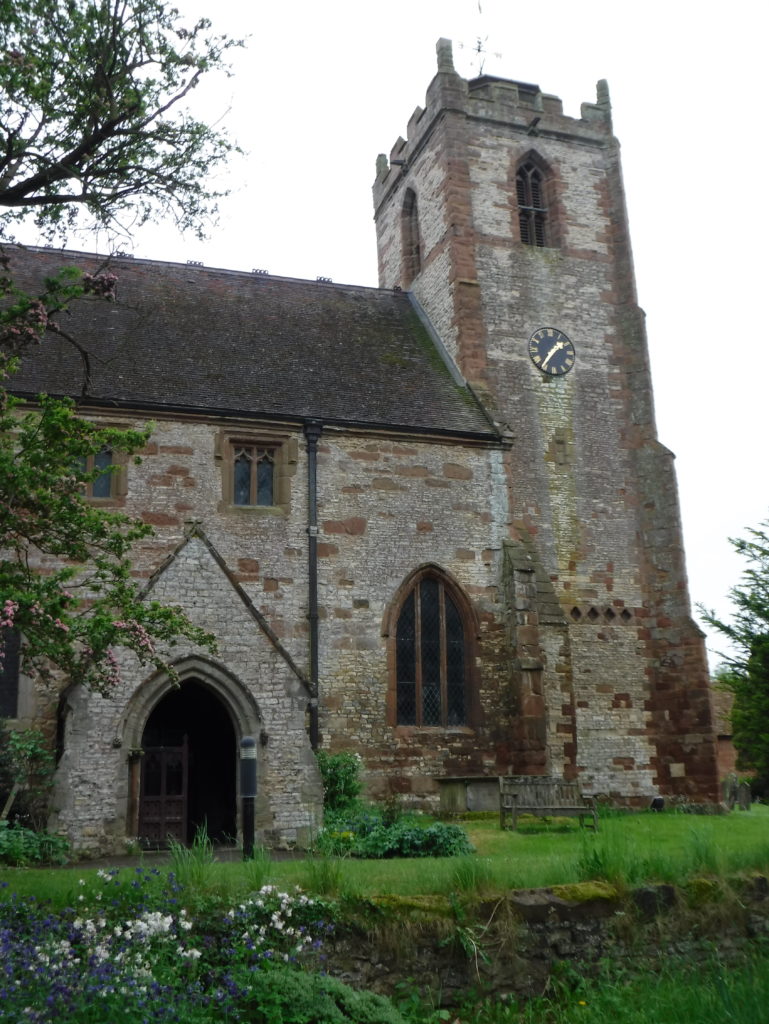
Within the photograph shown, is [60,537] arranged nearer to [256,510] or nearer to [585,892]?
[585,892]

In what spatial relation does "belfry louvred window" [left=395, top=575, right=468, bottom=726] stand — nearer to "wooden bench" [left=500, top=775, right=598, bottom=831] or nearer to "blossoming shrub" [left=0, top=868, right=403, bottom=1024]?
"wooden bench" [left=500, top=775, right=598, bottom=831]

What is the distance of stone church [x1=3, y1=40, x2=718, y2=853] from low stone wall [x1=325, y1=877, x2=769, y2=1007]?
6.87m

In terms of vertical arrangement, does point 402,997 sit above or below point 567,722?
below

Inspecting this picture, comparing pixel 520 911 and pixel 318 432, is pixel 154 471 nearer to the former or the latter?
pixel 318 432

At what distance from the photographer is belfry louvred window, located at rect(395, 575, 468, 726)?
20.0 m

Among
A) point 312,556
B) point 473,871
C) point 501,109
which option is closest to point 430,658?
point 312,556

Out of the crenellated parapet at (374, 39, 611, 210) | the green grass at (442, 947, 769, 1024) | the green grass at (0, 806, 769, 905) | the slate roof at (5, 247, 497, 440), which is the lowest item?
the green grass at (442, 947, 769, 1024)

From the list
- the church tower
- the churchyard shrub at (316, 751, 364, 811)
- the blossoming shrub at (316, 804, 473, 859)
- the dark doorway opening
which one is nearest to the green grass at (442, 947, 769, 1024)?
the blossoming shrub at (316, 804, 473, 859)

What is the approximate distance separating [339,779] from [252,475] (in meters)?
6.16

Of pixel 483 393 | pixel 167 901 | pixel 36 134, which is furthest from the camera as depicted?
pixel 483 393

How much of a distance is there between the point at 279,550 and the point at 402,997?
11513 mm

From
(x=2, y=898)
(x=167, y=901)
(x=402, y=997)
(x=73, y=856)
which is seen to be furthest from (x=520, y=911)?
(x=73, y=856)

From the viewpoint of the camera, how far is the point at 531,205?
2617 centimetres

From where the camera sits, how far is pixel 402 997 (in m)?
9.00
